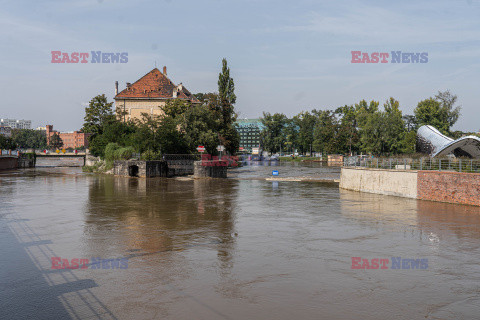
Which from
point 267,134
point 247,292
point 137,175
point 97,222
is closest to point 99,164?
point 137,175

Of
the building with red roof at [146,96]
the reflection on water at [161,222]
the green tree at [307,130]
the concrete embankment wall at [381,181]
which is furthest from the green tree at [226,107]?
the green tree at [307,130]

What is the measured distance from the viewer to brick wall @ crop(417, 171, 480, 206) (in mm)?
22094

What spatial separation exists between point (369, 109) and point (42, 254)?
125315 mm

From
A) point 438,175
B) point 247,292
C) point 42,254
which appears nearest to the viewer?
point 247,292

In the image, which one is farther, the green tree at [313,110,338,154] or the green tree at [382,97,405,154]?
the green tree at [313,110,338,154]

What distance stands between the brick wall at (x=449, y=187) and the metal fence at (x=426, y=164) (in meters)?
0.56

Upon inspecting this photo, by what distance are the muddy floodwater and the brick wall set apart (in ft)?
6.05

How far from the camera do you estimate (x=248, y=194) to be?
29.3m

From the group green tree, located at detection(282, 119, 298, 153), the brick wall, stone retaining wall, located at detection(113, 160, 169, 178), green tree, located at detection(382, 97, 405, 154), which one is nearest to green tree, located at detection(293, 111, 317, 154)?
green tree, located at detection(282, 119, 298, 153)

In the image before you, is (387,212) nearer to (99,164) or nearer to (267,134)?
(99,164)

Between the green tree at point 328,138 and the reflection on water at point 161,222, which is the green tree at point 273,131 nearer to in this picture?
the green tree at point 328,138

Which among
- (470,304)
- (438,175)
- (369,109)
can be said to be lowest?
(470,304)

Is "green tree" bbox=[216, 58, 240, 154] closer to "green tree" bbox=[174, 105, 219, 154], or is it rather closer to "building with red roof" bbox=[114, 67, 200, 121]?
"green tree" bbox=[174, 105, 219, 154]

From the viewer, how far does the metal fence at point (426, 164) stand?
22906 millimetres
